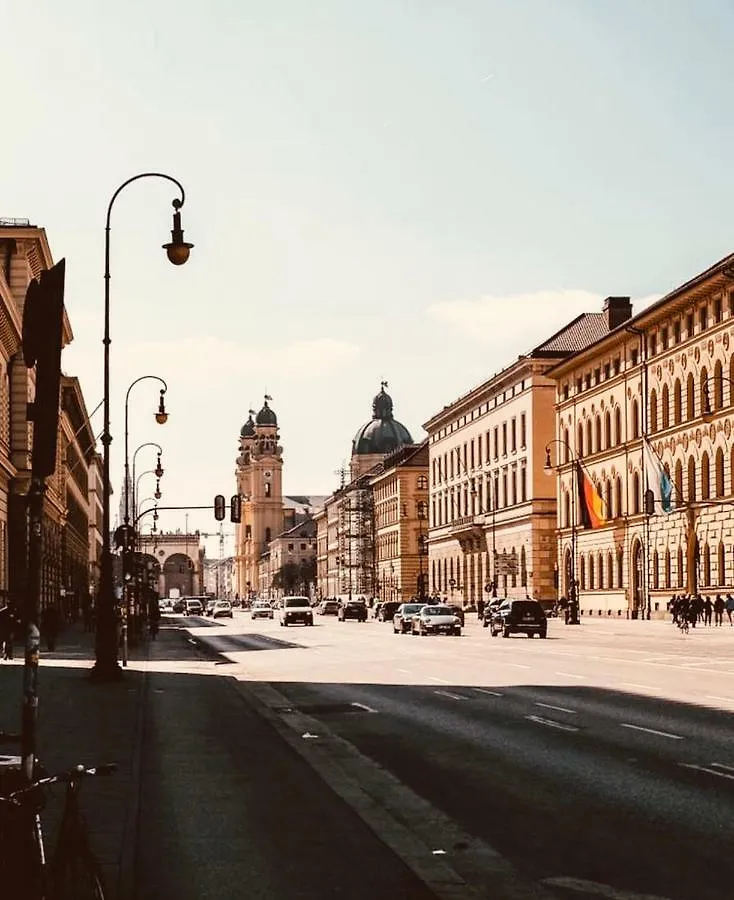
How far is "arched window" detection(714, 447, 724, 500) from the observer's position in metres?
80.6

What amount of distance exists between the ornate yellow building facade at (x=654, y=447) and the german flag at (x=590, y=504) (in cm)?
187

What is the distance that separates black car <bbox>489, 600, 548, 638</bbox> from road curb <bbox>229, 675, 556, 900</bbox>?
4875cm

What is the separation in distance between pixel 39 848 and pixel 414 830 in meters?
6.03

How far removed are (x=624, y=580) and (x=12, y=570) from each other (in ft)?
127

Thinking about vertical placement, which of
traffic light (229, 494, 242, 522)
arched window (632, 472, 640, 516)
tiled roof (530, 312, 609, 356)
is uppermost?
tiled roof (530, 312, 609, 356)

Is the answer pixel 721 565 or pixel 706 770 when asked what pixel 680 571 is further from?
pixel 706 770

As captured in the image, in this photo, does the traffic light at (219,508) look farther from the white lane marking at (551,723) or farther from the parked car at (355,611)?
the parked car at (355,611)

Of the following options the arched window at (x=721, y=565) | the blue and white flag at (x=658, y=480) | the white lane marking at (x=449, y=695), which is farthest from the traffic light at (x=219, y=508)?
the white lane marking at (x=449, y=695)

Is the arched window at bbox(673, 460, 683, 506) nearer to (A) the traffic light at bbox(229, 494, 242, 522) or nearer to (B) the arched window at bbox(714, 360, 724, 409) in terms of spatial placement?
(B) the arched window at bbox(714, 360, 724, 409)

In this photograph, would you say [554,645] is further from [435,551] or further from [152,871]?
[435,551]

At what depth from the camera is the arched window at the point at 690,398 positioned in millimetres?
84750

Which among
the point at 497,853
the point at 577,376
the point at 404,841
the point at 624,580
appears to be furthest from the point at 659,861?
the point at 577,376

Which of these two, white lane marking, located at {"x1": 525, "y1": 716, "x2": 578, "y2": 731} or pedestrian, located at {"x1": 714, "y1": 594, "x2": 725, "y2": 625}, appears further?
pedestrian, located at {"x1": 714, "y1": 594, "x2": 725, "y2": 625}

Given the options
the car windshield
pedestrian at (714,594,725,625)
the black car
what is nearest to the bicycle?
the black car
